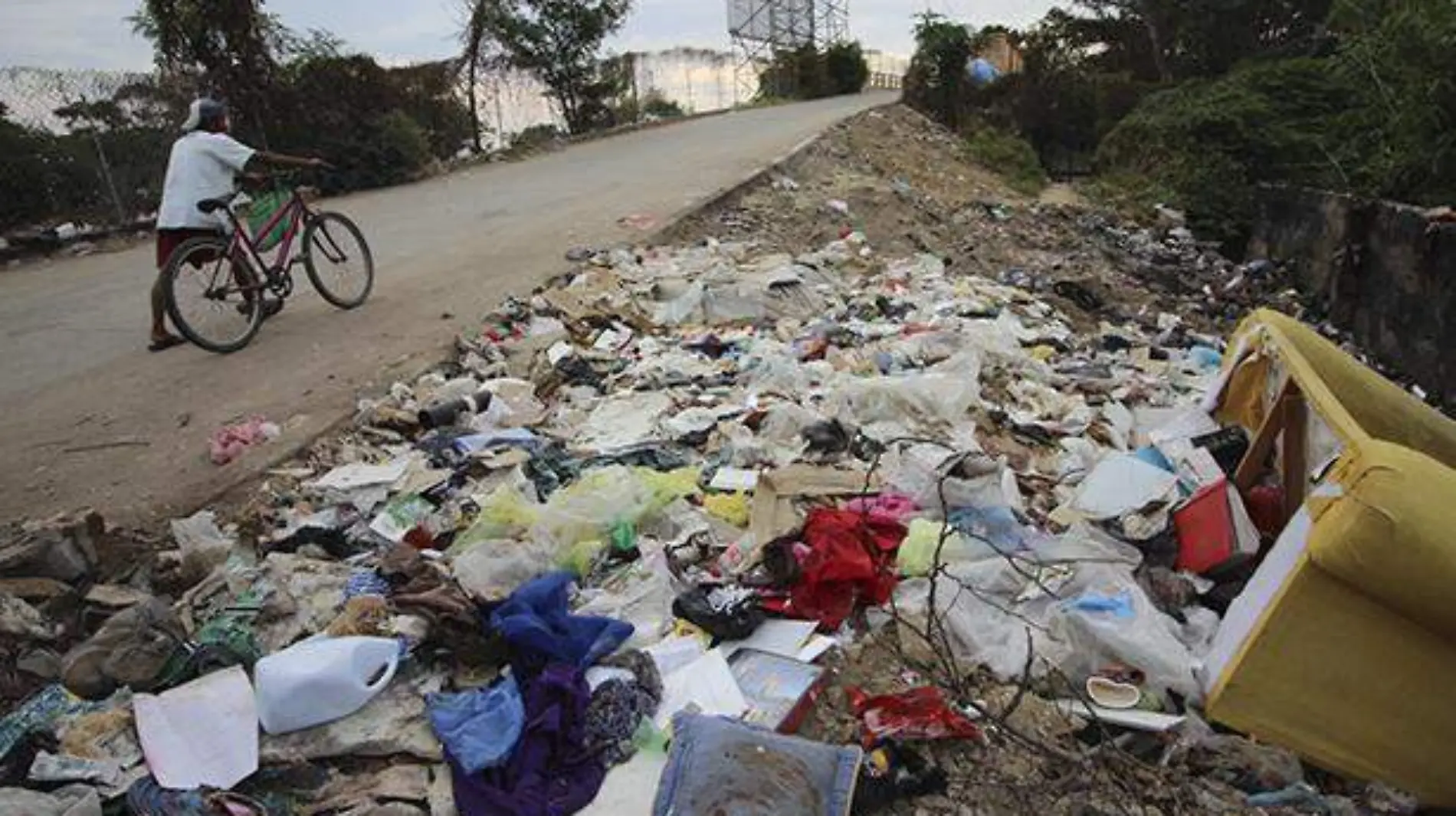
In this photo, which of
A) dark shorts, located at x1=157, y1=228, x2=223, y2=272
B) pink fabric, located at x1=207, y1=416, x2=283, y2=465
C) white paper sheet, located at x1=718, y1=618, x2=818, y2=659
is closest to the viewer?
white paper sheet, located at x1=718, y1=618, x2=818, y2=659

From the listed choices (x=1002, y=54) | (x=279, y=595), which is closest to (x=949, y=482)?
(x=279, y=595)

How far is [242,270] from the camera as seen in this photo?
5.32 m

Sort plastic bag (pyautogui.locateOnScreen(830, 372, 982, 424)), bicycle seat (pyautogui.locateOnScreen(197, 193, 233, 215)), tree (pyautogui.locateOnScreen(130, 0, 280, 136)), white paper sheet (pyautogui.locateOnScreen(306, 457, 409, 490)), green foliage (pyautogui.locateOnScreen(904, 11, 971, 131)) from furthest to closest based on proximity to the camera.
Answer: green foliage (pyautogui.locateOnScreen(904, 11, 971, 131)), tree (pyautogui.locateOnScreen(130, 0, 280, 136)), bicycle seat (pyautogui.locateOnScreen(197, 193, 233, 215)), plastic bag (pyautogui.locateOnScreen(830, 372, 982, 424)), white paper sheet (pyautogui.locateOnScreen(306, 457, 409, 490))

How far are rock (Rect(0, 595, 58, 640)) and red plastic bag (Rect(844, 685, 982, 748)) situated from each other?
244 cm

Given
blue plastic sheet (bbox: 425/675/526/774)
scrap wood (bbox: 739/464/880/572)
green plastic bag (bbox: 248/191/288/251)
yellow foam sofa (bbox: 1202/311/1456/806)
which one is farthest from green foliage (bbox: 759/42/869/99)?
blue plastic sheet (bbox: 425/675/526/774)

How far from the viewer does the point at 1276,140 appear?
44.1 ft

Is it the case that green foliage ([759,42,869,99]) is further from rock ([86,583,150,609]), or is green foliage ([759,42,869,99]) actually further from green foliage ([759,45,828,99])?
rock ([86,583,150,609])

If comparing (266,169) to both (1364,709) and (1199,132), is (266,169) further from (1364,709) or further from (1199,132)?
(1199,132)

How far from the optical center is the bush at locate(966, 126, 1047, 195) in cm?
1482

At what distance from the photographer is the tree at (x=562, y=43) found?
50.7 feet

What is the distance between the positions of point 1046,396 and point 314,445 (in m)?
3.69

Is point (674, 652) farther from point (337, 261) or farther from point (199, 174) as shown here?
point (337, 261)

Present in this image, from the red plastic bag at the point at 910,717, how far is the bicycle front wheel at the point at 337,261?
4.74 metres

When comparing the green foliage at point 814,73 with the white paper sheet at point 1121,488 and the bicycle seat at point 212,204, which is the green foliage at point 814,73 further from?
the white paper sheet at point 1121,488
